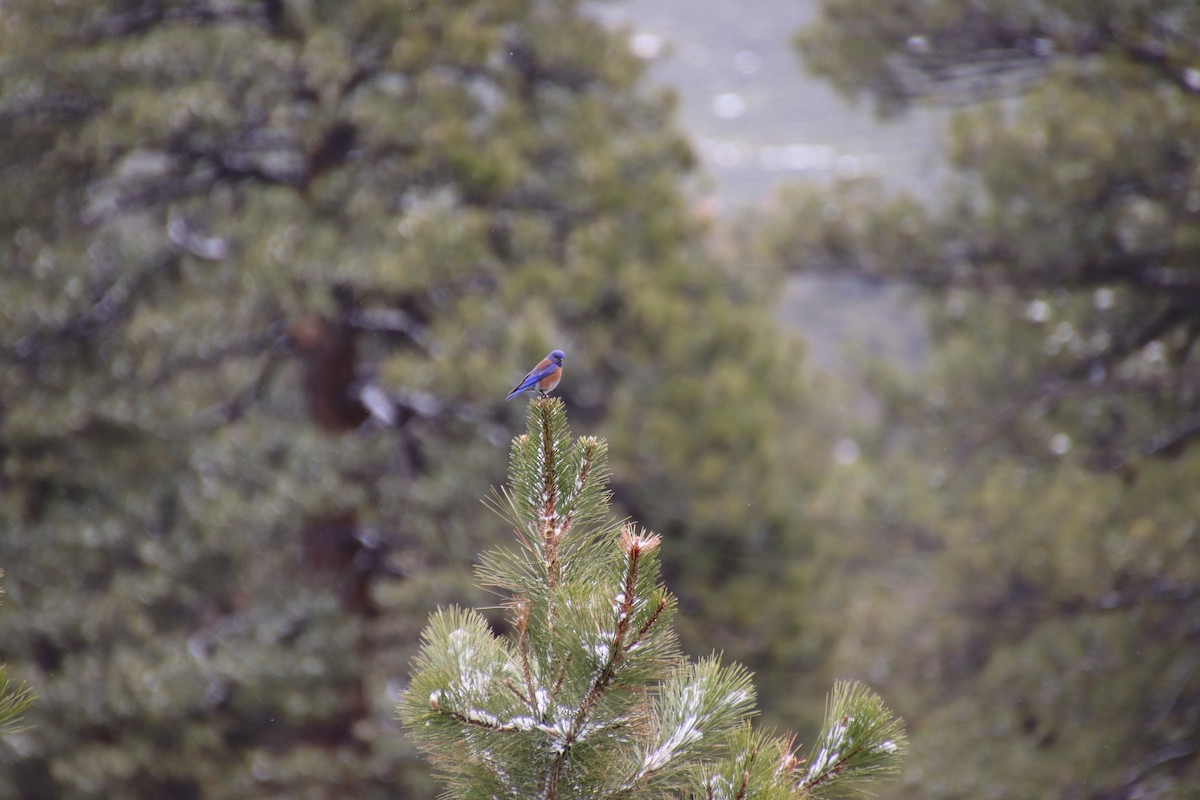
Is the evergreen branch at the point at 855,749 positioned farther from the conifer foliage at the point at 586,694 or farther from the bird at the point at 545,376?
the bird at the point at 545,376

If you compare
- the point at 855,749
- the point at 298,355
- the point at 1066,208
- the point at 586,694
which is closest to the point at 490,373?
the point at 298,355

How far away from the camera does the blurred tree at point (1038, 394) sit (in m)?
5.50

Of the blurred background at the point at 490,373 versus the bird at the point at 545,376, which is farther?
the blurred background at the point at 490,373

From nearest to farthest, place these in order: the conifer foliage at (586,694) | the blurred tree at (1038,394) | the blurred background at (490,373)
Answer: the conifer foliage at (586,694) → the blurred tree at (1038,394) → the blurred background at (490,373)

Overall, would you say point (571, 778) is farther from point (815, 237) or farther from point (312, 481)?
point (815, 237)

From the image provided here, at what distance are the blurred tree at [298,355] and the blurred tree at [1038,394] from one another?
3.80 feet

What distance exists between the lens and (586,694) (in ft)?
6.15

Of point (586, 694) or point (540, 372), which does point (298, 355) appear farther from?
point (586, 694)

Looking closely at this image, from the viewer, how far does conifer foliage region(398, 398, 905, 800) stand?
182 centimetres

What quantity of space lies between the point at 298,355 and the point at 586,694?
6.17 metres

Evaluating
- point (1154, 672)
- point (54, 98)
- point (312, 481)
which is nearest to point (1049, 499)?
point (1154, 672)

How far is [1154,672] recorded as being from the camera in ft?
17.9

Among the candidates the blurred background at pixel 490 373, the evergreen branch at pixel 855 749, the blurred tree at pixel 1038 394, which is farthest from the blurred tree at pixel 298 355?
the evergreen branch at pixel 855 749

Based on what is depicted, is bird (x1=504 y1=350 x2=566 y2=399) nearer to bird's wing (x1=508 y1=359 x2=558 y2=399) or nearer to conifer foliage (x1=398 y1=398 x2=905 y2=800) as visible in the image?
bird's wing (x1=508 y1=359 x2=558 y2=399)
